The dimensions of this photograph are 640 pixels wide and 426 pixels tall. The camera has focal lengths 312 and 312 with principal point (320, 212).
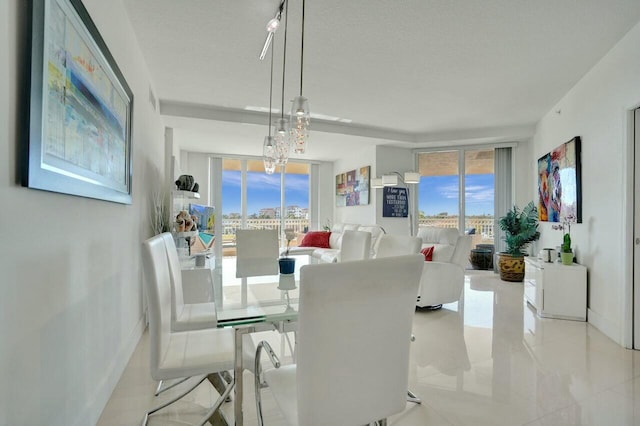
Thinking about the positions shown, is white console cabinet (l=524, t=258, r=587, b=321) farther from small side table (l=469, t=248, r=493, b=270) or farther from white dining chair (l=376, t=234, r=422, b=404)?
small side table (l=469, t=248, r=493, b=270)

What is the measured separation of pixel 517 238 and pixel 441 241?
1.83 meters

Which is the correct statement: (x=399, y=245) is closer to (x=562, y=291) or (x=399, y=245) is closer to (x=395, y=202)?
(x=562, y=291)

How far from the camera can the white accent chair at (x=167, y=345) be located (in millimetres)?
1384

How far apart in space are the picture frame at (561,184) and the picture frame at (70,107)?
4481mm

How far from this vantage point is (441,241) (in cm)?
424

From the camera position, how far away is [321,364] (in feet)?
3.25

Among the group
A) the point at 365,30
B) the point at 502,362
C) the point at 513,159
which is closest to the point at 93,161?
the point at 365,30

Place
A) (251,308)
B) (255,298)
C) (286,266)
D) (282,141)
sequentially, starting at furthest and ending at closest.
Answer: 1. (282,141)
2. (286,266)
3. (255,298)
4. (251,308)

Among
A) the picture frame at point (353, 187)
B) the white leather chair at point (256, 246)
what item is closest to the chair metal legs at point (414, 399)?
the white leather chair at point (256, 246)

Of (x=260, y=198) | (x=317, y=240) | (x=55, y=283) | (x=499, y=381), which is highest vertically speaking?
(x=260, y=198)

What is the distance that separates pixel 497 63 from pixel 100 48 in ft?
11.1

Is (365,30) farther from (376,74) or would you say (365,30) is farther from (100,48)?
(100,48)

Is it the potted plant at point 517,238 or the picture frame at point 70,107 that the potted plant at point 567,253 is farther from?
the picture frame at point 70,107

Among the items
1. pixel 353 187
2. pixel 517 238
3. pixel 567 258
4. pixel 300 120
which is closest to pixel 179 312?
pixel 300 120
